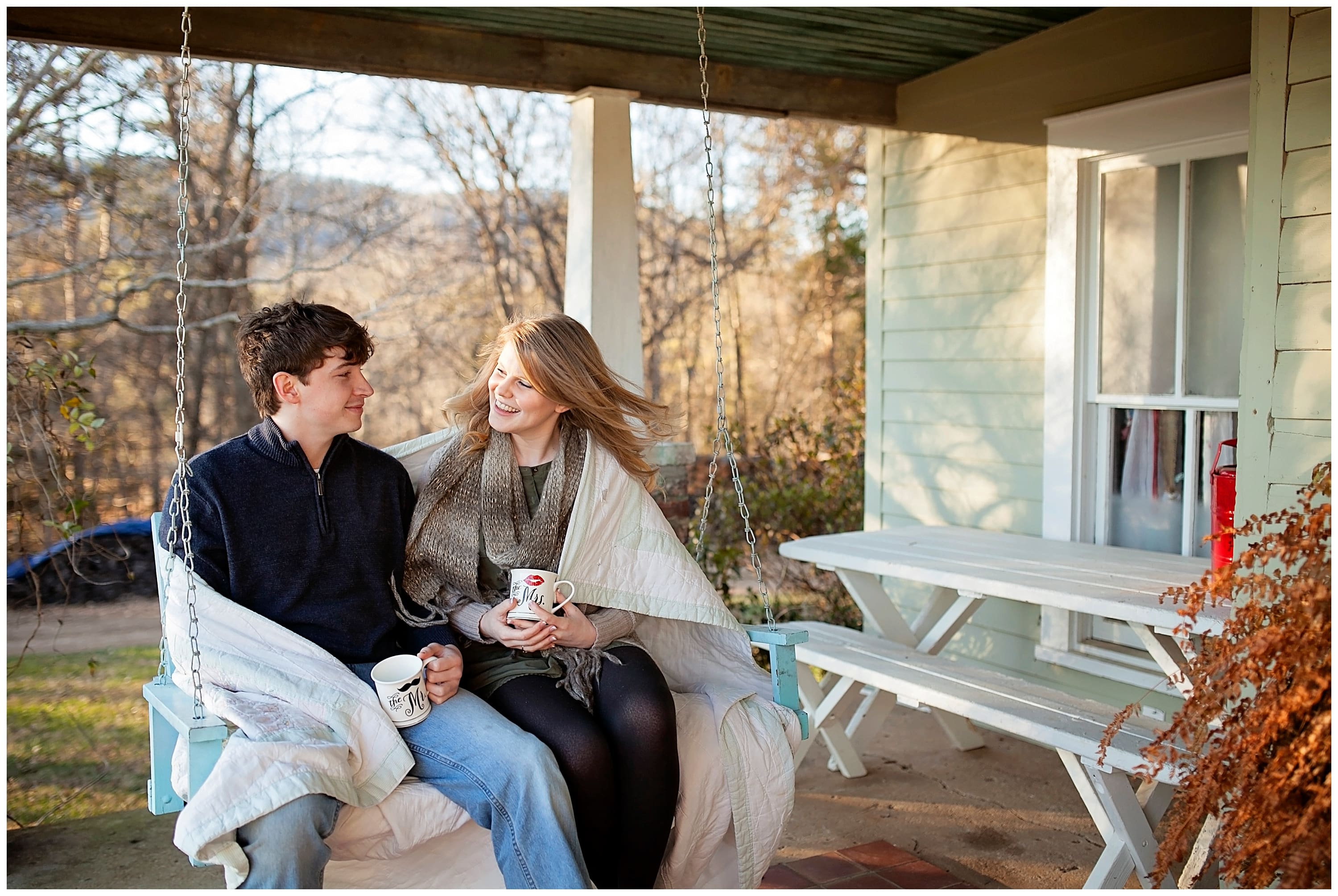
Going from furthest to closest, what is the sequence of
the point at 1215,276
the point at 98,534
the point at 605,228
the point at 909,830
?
1. the point at 98,534
2. the point at 605,228
3. the point at 1215,276
4. the point at 909,830

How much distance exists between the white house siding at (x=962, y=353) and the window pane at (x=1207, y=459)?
609 mm

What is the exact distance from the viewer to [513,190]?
8883mm

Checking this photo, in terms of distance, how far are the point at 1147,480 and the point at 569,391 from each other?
230 centimetres

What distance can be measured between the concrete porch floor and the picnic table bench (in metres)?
0.16

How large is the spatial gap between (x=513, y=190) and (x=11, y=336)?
15.8ft

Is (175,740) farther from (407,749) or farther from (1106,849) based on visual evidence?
(1106,849)

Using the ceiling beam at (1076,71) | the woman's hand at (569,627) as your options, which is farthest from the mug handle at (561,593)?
the ceiling beam at (1076,71)

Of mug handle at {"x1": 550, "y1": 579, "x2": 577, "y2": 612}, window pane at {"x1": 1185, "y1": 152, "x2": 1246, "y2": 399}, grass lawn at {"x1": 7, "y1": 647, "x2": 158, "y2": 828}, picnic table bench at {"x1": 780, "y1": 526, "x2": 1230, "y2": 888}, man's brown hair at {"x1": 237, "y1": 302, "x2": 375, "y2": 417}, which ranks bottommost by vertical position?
grass lawn at {"x1": 7, "y1": 647, "x2": 158, "y2": 828}

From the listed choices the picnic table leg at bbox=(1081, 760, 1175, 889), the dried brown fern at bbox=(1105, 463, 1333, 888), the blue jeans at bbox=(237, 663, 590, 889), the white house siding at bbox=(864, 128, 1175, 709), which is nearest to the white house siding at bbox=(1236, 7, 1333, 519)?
the dried brown fern at bbox=(1105, 463, 1333, 888)

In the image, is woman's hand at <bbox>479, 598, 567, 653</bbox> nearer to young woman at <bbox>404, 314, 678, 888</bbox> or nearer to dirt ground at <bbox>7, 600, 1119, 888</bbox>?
young woman at <bbox>404, 314, 678, 888</bbox>

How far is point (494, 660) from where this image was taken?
2465mm

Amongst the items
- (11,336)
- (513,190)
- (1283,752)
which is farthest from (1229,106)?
(513,190)

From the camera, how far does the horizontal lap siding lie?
4293mm

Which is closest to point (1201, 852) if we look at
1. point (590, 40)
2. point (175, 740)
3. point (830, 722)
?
point (830, 722)
